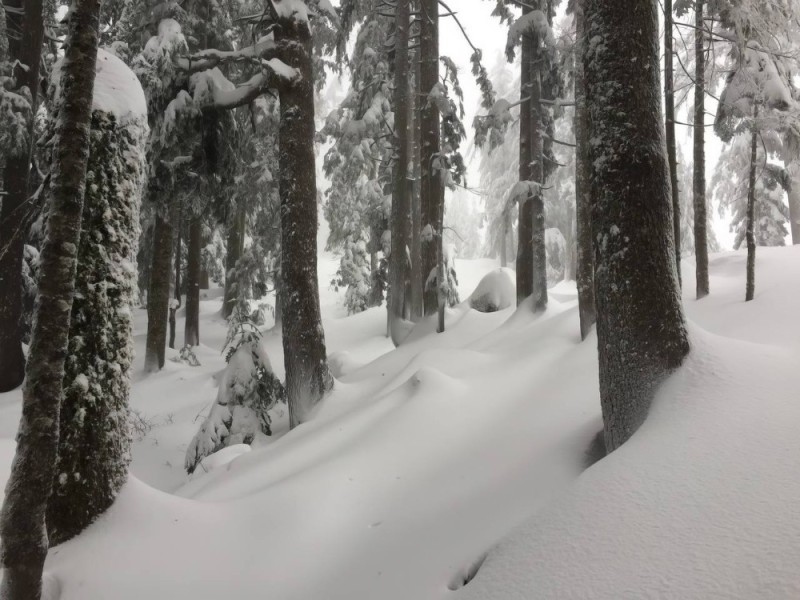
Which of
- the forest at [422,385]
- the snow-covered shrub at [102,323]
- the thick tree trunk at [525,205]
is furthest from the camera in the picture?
the thick tree trunk at [525,205]

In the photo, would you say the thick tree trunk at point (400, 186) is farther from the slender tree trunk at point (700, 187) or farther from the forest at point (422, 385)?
the slender tree trunk at point (700, 187)

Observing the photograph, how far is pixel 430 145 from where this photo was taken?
39.2ft

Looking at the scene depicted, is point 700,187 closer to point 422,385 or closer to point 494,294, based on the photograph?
point 494,294

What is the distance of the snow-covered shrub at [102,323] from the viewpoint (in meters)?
3.73

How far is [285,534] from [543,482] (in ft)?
7.04

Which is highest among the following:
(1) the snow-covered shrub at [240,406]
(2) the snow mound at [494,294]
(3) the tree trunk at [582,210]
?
(3) the tree trunk at [582,210]

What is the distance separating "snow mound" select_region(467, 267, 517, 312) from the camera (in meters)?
13.4

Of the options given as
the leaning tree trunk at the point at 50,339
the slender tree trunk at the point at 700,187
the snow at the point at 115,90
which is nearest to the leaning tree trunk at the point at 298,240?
the snow at the point at 115,90

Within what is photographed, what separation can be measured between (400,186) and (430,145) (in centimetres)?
123

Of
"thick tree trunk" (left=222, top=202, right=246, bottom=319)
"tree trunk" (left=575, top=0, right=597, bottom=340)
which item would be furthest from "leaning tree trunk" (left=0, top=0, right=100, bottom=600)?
"thick tree trunk" (left=222, top=202, right=246, bottom=319)

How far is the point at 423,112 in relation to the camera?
1183cm

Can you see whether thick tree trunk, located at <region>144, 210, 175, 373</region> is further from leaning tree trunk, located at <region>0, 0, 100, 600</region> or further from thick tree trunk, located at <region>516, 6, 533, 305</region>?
leaning tree trunk, located at <region>0, 0, 100, 600</region>

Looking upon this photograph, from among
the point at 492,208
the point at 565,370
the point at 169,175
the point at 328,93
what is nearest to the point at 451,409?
the point at 565,370

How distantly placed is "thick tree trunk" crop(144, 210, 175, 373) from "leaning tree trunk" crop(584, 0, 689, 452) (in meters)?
11.4
